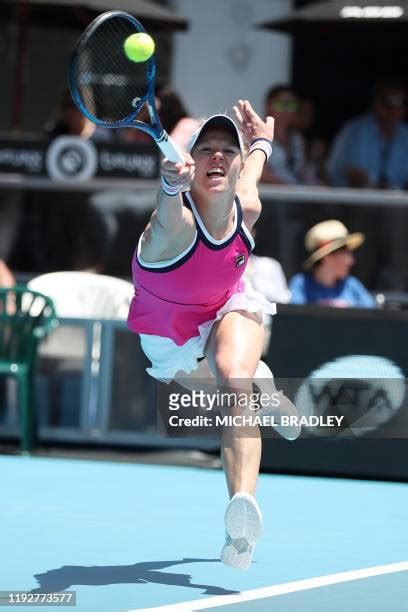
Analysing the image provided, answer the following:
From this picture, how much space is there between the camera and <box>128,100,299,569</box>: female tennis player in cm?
A: 549

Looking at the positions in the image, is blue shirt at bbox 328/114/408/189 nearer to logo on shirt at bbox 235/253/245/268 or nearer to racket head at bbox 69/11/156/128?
racket head at bbox 69/11/156/128

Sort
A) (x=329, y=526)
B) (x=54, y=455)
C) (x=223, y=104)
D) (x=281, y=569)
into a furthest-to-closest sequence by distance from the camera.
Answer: (x=223, y=104) → (x=54, y=455) → (x=329, y=526) → (x=281, y=569)

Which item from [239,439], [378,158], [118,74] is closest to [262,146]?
[118,74]

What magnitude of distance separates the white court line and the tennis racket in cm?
169

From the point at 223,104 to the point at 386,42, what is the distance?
1.72 meters

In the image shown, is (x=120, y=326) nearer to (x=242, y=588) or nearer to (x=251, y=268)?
(x=251, y=268)

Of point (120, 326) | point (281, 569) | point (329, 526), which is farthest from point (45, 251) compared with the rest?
point (281, 569)

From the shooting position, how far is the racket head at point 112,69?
5578 mm

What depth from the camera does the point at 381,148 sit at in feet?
39.3

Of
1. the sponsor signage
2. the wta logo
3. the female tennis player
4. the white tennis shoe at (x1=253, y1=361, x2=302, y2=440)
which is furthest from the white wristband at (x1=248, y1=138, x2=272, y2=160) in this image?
→ the sponsor signage

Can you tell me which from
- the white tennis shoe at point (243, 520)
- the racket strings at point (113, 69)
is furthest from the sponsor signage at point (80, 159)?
the white tennis shoe at point (243, 520)

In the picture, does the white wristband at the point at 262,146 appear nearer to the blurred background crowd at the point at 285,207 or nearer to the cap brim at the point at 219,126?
the cap brim at the point at 219,126

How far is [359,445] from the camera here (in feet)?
30.0

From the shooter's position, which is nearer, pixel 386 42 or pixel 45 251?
pixel 45 251
